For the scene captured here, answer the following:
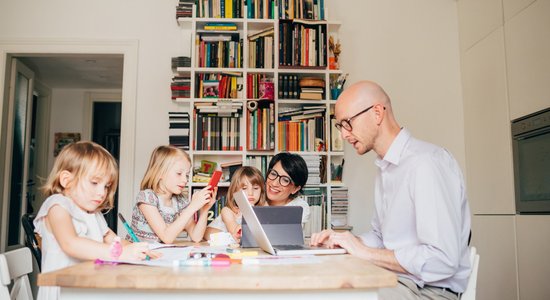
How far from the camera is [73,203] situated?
161 centimetres

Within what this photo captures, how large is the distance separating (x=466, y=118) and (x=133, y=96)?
8.76 feet

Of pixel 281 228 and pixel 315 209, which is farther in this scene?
pixel 315 209

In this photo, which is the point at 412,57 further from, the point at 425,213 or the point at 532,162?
the point at 425,213

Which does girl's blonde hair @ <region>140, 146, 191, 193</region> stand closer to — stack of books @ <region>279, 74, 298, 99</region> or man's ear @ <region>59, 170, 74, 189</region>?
man's ear @ <region>59, 170, 74, 189</region>

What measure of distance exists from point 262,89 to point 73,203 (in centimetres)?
215

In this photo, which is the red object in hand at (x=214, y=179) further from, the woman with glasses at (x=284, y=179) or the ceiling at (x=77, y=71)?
the ceiling at (x=77, y=71)

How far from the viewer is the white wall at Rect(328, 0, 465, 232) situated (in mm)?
3938

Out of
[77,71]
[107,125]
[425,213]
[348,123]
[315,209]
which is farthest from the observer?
[107,125]

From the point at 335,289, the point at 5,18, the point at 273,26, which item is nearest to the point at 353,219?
the point at 273,26

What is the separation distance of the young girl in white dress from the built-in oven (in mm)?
2316

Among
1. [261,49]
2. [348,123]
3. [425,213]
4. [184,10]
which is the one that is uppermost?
[184,10]

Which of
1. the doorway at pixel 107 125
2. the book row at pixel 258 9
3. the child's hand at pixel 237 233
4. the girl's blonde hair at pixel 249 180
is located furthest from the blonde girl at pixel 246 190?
the doorway at pixel 107 125

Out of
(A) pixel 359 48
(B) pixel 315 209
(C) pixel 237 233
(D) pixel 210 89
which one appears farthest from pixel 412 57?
(C) pixel 237 233

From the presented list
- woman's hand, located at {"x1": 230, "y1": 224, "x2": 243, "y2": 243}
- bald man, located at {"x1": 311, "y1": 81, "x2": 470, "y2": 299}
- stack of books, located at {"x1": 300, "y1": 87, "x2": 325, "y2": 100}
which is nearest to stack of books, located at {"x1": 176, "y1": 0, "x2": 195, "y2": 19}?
stack of books, located at {"x1": 300, "y1": 87, "x2": 325, "y2": 100}
